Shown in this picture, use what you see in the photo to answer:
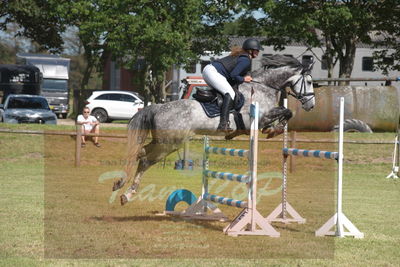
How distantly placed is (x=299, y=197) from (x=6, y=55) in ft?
212

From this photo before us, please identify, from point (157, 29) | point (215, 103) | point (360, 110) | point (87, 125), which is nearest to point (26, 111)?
point (157, 29)

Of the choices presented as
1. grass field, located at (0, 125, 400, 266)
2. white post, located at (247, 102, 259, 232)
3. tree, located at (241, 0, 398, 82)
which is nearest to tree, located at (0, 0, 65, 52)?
tree, located at (241, 0, 398, 82)

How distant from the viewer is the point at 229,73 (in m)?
9.52

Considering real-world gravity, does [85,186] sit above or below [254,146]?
below

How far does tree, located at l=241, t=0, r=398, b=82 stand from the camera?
31688 mm

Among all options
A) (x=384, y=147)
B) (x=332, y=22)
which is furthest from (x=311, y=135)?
(x=332, y=22)

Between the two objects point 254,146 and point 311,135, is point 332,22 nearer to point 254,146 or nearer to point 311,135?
point 311,135

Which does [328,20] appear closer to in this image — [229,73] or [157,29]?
[157,29]

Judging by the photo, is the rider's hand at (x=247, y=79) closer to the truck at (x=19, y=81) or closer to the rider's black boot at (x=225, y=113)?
the rider's black boot at (x=225, y=113)

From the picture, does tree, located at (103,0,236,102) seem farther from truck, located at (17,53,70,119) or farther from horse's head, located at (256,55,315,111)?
horse's head, located at (256,55,315,111)

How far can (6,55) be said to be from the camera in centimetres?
7375

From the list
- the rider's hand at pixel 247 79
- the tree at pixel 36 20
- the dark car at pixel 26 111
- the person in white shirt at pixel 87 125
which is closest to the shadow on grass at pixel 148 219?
the rider's hand at pixel 247 79

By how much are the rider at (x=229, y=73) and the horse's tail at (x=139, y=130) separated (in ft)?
2.99

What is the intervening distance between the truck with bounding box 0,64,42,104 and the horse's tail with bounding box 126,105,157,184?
101ft
